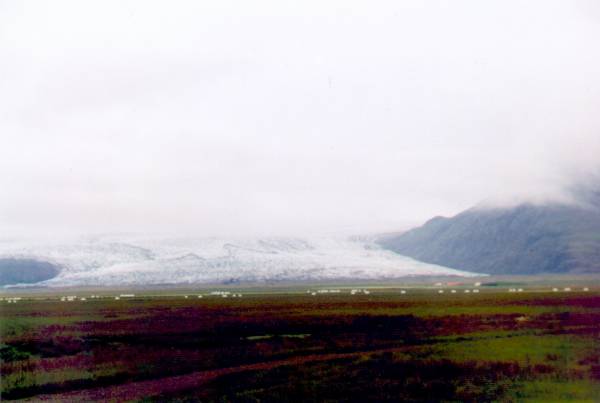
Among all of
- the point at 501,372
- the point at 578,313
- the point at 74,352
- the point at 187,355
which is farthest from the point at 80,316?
the point at 501,372

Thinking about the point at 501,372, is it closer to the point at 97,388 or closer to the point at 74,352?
the point at 97,388

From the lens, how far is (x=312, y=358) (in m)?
44.5

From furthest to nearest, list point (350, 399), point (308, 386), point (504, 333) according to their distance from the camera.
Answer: point (504, 333)
point (308, 386)
point (350, 399)

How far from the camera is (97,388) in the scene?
123ft

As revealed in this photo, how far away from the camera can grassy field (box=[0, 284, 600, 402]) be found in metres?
34.9

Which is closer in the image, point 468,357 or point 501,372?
point 501,372

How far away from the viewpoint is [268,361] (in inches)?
1746

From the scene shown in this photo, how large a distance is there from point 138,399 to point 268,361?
11.6 m

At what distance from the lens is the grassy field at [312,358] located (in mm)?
34906

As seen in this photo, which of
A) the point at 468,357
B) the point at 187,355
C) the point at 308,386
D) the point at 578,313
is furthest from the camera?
the point at 578,313

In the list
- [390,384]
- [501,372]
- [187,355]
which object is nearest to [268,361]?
[187,355]

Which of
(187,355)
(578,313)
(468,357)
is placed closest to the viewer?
(468,357)

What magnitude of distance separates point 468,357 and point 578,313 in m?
33.8

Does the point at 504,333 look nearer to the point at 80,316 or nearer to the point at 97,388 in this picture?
the point at 97,388
